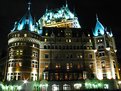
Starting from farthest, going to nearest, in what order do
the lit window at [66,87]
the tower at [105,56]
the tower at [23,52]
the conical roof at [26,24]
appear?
the conical roof at [26,24]
the tower at [105,56]
the lit window at [66,87]
the tower at [23,52]

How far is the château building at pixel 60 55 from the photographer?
2221 inches

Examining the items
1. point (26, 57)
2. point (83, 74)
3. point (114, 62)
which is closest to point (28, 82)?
point (26, 57)

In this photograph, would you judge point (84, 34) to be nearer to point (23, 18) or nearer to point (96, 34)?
point (96, 34)

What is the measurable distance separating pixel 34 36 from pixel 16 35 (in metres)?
6.48

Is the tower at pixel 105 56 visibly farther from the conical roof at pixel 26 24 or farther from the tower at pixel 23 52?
the conical roof at pixel 26 24

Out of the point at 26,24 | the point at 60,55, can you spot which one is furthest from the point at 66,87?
the point at 26,24

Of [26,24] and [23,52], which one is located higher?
[26,24]

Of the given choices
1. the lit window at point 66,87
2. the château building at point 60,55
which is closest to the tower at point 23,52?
the château building at point 60,55

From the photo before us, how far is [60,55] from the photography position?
62.2 meters

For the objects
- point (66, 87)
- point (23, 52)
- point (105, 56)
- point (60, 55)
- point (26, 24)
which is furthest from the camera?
point (26, 24)

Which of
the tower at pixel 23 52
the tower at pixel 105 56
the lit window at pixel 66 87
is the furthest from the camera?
the tower at pixel 105 56

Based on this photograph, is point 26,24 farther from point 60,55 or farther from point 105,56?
point 105,56

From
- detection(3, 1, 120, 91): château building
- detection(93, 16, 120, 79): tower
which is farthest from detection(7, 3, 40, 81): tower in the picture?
detection(93, 16, 120, 79): tower

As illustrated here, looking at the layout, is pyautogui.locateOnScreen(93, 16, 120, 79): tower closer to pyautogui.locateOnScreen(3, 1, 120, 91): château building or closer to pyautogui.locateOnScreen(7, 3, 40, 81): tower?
pyautogui.locateOnScreen(3, 1, 120, 91): château building
